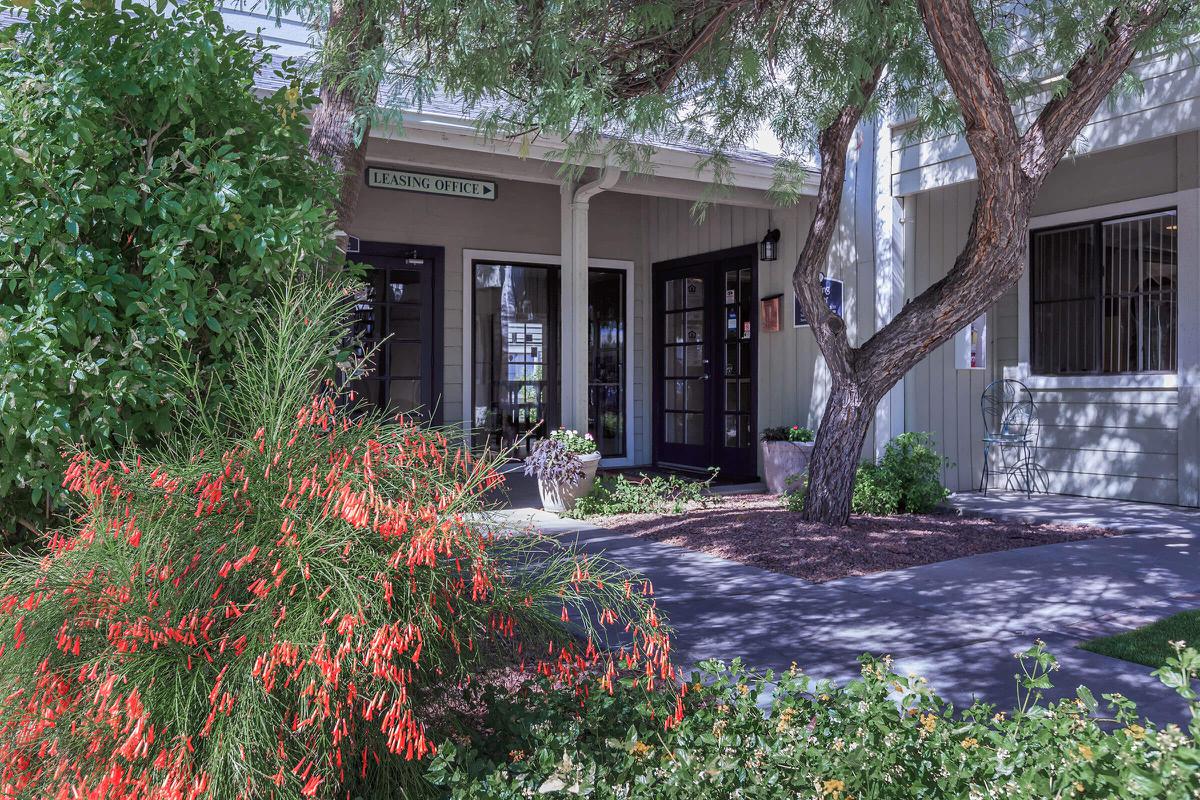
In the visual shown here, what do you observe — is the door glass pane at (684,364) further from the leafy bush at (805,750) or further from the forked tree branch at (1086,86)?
the leafy bush at (805,750)

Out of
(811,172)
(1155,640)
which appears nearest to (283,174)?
(1155,640)

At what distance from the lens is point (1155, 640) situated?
383 cm

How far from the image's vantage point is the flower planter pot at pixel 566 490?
768 centimetres

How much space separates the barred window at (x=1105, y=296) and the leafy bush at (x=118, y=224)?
272 inches

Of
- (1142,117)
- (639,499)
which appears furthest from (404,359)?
(1142,117)

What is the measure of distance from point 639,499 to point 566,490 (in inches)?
23.8

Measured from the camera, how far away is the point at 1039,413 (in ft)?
27.6

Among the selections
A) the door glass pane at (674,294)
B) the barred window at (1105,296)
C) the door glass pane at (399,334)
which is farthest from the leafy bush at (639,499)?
the barred window at (1105,296)

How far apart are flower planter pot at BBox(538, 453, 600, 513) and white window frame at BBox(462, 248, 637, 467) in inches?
56.4

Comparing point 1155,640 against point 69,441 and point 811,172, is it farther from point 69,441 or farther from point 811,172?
point 811,172

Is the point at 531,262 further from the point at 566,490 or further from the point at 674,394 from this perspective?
the point at 566,490

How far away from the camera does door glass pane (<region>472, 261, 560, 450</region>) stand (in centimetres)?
982

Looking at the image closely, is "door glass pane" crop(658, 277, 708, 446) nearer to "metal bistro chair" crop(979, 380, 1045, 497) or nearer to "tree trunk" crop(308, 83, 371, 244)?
"metal bistro chair" crop(979, 380, 1045, 497)

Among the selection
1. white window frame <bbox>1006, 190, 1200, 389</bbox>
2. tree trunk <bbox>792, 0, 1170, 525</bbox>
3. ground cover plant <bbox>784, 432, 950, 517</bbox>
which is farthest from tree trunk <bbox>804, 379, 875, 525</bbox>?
white window frame <bbox>1006, 190, 1200, 389</bbox>
